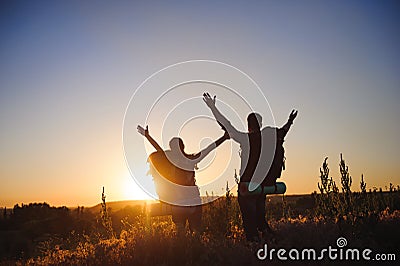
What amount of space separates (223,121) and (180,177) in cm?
174

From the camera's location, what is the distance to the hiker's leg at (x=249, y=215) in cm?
984

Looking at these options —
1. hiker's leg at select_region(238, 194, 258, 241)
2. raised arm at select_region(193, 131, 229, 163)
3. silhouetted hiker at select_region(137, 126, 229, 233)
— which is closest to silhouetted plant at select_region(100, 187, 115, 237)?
silhouetted hiker at select_region(137, 126, 229, 233)

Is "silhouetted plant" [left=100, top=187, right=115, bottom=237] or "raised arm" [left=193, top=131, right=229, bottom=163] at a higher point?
"raised arm" [left=193, top=131, right=229, bottom=163]

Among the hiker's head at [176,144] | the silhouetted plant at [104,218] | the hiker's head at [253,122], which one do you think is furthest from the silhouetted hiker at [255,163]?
the silhouetted plant at [104,218]

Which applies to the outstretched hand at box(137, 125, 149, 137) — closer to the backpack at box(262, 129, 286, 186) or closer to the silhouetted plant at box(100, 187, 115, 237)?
the silhouetted plant at box(100, 187, 115, 237)

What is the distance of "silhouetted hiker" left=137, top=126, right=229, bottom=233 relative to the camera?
10.8m

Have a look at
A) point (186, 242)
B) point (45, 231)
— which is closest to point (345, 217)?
point (186, 242)

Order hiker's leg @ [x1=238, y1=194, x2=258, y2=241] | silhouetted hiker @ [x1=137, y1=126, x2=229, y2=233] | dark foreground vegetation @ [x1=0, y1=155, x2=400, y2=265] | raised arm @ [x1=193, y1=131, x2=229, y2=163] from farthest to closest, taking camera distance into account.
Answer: raised arm @ [x1=193, y1=131, x2=229, y2=163]
silhouetted hiker @ [x1=137, y1=126, x2=229, y2=233]
hiker's leg @ [x1=238, y1=194, x2=258, y2=241]
dark foreground vegetation @ [x1=0, y1=155, x2=400, y2=265]

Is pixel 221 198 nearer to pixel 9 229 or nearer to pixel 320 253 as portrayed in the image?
pixel 320 253

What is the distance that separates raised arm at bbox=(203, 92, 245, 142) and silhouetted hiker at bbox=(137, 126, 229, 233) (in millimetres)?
728

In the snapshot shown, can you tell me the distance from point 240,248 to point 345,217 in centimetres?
318

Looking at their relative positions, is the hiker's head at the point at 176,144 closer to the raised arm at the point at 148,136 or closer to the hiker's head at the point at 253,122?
the raised arm at the point at 148,136

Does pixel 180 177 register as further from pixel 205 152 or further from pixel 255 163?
pixel 255 163

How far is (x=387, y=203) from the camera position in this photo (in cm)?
1423
